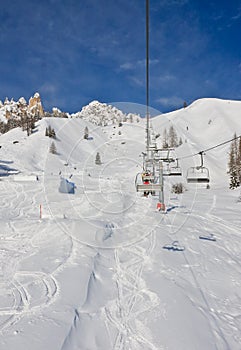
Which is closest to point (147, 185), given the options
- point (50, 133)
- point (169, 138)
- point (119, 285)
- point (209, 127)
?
point (119, 285)

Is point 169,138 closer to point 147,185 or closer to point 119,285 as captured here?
point 147,185

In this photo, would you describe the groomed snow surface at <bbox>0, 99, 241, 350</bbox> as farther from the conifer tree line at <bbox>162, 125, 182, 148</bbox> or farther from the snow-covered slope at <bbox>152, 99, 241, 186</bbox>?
the snow-covered slope at <bbox>152, 99, 241, 186</bbox>

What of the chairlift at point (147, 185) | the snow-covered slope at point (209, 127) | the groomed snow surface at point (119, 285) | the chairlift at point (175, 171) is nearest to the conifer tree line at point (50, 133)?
the snow-covered slope at point (209, 127)

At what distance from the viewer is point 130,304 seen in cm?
428

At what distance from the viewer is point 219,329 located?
3.66m

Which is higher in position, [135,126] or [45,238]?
[135,126]

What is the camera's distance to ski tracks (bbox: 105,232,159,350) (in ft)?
A: 10.9

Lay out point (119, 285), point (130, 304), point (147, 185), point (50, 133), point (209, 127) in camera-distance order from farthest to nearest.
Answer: point (209, 127) → point (50, 133) → point (147, 185) → point (119, 285) → point (130, 304)

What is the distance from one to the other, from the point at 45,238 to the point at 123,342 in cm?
576

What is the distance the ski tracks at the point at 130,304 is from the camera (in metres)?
3.32

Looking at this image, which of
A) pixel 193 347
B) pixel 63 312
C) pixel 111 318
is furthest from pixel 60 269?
pixel 193 347

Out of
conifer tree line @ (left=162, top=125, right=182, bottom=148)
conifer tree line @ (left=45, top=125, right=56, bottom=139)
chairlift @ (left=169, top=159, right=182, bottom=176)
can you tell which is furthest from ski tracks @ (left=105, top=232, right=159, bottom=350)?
conifer tree line @ (left=45, top=125, right=56, bottom=139)

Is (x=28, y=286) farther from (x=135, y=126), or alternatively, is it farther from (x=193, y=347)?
(x=135, y=126)

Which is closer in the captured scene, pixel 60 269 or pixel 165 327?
pixel 165 327
